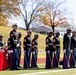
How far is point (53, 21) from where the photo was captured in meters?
89.1

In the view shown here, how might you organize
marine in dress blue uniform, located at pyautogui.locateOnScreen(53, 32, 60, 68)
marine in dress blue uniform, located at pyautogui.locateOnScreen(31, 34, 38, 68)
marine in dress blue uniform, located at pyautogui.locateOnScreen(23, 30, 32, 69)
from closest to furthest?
marine in dress blue uniform, located at pyautogui.locateOnScreen(23, 30, 32, 69)
marine in dress blue uniform, located at pyautogui.locateOnScreen(53, 32, 60, 68)
marine in dress blue uniform, located at pyautogui.locateOnScreen(31, 34, 38, 68)

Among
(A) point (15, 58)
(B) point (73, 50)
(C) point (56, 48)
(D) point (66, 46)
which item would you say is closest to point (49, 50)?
(C) point (56, 48)

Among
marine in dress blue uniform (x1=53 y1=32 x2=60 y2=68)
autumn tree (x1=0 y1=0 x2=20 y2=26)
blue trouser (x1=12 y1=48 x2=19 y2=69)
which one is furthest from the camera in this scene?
autumn tree (x1=0 y1=0 x2=20 y2=26)

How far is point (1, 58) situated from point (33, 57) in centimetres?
239

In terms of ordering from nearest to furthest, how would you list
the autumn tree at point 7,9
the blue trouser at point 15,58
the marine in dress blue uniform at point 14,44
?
the marine in dress blue uniform at point 14,44, the blue trouser at point 15,58, the autumn tree at point 7,9

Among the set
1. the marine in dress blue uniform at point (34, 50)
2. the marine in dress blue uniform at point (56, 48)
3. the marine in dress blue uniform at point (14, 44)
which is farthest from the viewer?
the marine in dress blue uniform at point (34, 50)

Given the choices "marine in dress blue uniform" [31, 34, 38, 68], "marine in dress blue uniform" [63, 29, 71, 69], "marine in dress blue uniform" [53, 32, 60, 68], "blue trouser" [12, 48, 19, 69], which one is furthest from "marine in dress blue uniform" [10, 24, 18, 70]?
"marine in dress blue uniform" [63, 29, 71, 69]

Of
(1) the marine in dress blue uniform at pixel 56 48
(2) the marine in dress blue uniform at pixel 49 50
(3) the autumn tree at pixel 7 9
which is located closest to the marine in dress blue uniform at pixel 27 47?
(2) the marine in dress blue uniform at pixel 49 50

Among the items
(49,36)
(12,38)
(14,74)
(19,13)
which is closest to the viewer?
(14,74)

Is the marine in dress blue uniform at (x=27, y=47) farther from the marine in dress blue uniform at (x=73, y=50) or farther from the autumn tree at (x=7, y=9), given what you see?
the autumn tree at (x=7, y=9)

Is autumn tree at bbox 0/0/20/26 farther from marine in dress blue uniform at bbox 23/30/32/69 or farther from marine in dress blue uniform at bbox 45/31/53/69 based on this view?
marine in dress blue uniform at bbox 23/30/32/69

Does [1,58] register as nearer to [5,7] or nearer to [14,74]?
[14,74]

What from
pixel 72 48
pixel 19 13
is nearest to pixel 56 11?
pixel 19 13

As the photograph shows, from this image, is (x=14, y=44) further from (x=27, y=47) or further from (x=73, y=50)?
(x=73, y=50)
